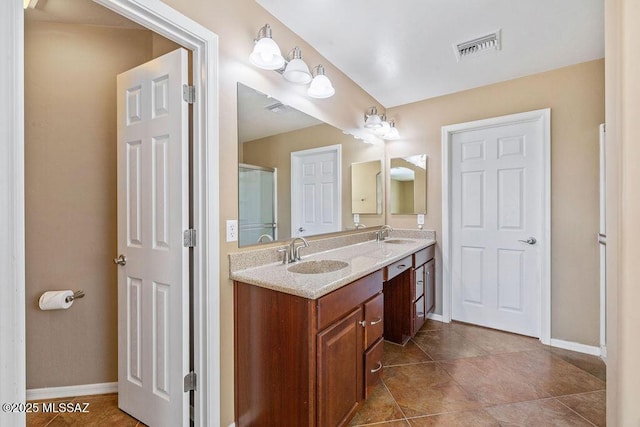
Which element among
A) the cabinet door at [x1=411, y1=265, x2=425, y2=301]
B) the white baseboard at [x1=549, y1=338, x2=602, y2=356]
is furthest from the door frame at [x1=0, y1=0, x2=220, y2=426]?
the white baseboard at [x1=549, y1=338, x2=602, y2=356]

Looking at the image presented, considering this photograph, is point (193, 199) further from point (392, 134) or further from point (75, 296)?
point (392, 134)

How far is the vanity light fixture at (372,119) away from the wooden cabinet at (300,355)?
1762mm

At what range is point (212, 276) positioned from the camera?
1.35m

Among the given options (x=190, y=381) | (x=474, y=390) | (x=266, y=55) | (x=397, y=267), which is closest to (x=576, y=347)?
(x=474, y=390)

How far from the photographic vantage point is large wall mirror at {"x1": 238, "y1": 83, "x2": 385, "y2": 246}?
5.20ft

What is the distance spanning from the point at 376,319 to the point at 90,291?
1.85 meters

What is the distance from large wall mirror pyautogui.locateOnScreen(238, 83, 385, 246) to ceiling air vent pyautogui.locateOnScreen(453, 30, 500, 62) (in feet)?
3.55

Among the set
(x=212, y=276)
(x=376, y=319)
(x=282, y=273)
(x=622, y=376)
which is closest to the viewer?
(x=622, y=376)

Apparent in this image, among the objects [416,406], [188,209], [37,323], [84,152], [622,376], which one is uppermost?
[84,152]

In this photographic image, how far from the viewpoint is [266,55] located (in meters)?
1.51

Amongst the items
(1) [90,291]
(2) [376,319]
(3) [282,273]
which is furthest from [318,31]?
(1) [90,291]

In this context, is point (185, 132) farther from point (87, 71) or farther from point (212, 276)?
point (87, 71)

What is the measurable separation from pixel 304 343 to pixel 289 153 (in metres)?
1.27

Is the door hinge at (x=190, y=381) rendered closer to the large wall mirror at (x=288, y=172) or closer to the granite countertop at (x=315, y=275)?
the granite countertop at (x=315, y=275)
